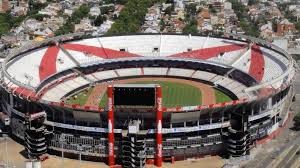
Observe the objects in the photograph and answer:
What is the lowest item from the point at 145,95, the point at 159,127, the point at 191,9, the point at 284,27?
the point at 284,27

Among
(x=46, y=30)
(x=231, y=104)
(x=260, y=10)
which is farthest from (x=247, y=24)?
(x=231, y=104)

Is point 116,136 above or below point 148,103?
below

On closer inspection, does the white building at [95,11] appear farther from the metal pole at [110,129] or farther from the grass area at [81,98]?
the metal pole at [110,129]

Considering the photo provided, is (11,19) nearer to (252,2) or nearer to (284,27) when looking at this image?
(284,27)

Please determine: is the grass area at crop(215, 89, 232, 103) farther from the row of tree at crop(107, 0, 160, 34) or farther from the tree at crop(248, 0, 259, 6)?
the tree at crop(248, 0, 259, 6)

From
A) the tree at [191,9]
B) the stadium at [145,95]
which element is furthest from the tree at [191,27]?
the stadium at [145,95]

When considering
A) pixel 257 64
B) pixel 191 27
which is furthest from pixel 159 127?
pixel 191 27

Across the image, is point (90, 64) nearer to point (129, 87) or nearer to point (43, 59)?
point (43, 59)
